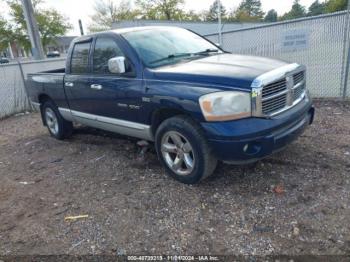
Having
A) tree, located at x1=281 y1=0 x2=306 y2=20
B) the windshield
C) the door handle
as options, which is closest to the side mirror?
the windshield

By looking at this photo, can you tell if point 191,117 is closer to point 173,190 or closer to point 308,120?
point 173,190

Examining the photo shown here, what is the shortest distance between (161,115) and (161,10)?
42.6m

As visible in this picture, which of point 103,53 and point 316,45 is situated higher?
point 103,53

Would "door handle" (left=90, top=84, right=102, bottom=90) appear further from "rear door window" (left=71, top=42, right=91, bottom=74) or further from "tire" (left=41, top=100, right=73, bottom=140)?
"tire" (left=41, top=100, right=73, bottom=140)

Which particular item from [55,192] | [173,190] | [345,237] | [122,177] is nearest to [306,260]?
[345,237]

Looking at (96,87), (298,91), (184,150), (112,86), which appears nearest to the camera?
(184,150)

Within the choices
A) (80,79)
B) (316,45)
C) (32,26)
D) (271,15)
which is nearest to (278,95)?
(80,79)

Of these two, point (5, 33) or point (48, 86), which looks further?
point (5, 33)

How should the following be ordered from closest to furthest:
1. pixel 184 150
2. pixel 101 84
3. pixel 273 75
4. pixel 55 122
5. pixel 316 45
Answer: pixel 273 75 < pixel 184 150 < pixel 101 84 < pixel 55 122 < pixel 316 45

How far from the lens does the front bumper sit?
3170 mm

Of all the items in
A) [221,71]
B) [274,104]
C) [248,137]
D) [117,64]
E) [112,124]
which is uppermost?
[117,64]

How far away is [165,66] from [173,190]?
1.54 m

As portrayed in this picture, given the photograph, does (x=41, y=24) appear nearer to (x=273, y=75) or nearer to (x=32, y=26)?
(x=32, y=26)

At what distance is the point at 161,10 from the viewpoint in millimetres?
43156
